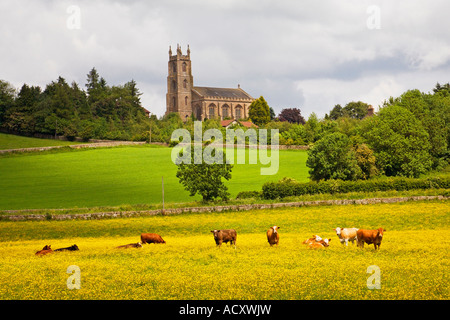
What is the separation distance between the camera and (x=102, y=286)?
1898cm

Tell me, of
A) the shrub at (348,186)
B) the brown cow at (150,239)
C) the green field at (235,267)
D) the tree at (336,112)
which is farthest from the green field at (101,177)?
the tree at (336,112)

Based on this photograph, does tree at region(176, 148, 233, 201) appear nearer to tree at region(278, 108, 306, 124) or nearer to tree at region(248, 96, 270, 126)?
tree at region(248, 96, 270, 126)

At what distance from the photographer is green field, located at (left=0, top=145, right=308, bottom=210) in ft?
212

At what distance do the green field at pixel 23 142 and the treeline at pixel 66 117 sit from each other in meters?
4.81

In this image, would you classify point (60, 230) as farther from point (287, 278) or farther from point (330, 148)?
point (330, 148)

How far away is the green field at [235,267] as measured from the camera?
17797 mm

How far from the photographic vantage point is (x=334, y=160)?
65.9m

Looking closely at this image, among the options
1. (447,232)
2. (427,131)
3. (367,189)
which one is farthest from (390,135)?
(447,232)

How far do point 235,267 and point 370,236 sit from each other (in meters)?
8.20

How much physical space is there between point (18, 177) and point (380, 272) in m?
71.2

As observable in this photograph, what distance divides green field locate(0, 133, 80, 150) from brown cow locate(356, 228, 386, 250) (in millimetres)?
98543

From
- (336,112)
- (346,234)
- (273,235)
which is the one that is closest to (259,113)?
(336,112)

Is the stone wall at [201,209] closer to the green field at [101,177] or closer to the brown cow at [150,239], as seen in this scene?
the green field at [101,177]

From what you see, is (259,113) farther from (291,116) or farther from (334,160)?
(334,160)
